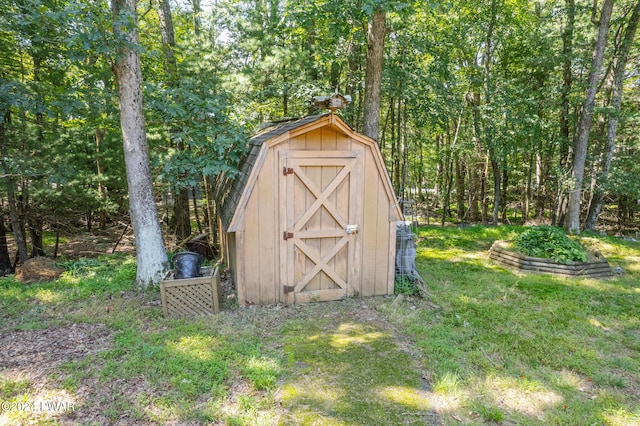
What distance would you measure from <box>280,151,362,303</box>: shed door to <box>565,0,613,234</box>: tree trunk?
744 centimetres

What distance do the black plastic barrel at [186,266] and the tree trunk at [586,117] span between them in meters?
9.56

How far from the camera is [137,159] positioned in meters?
A: 5.31

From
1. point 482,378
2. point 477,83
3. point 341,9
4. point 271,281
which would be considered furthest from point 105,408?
point 477,83

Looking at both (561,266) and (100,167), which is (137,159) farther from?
(561,266)

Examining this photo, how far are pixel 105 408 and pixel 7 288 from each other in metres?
4.03

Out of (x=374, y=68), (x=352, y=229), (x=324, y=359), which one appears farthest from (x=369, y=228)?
(x=374, y=68)

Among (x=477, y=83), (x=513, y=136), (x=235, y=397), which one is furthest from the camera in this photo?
(x=477, y=83)

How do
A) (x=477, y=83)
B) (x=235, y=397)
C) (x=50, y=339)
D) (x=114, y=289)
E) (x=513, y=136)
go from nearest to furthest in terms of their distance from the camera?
1. (x=235, y=397)
2. (x=50, y=339)
3. (x=114, y=289)
4. (x=513, y=136)
5. (x=477, y=83)

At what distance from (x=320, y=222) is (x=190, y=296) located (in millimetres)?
2035

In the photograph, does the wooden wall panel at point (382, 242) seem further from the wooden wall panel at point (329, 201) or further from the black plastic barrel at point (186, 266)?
the black plastic barrel at point (186, 266)

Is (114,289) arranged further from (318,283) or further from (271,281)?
(318,283)

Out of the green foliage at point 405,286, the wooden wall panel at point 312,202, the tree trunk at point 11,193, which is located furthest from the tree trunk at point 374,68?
the tree trunk at point 11,193

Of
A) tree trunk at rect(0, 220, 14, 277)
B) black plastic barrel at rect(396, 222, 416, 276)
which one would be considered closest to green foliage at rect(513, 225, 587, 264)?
black plastic barrel at rect(396, 222, 416, 276)

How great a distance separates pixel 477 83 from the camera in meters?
11.5
